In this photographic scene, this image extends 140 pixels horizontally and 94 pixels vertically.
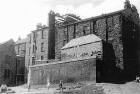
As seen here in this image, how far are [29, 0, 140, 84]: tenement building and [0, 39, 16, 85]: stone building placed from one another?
39.6ft

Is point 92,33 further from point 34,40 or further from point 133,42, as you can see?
point 34,40

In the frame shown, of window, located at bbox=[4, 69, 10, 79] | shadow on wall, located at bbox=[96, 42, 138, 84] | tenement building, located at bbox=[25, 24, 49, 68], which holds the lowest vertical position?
window, located at bbox=[4, 69, 10, 79]

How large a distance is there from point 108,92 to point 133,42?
19674 millimetres

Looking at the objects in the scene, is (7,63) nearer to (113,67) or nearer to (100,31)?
(100,31)

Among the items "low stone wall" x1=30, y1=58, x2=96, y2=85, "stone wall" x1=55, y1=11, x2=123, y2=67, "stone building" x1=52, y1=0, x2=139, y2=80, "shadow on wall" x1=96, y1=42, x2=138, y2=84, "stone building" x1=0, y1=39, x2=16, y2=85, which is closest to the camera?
"low stone wall" x1=30, y1=58, x2=96, y2=85

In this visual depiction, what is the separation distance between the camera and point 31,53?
6378 cm

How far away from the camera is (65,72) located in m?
43.3

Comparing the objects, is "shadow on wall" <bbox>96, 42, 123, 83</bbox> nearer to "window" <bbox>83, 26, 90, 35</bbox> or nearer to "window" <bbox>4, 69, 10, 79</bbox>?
"window" <bbox>83, 26, 90, 35</bbox>

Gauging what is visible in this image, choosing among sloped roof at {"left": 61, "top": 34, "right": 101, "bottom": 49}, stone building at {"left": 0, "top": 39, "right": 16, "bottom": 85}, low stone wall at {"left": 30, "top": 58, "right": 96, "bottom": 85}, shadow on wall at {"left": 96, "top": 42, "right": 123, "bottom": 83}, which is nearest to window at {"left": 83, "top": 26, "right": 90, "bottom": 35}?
sloped roof at {"left": 61, "top": 34, "right": 101, "bottom": 49}

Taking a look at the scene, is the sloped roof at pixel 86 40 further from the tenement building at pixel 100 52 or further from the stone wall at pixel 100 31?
the stone wall at pixel 100 31

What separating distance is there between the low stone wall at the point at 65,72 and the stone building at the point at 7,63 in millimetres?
12267

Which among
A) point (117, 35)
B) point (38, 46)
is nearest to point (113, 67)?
point (117, 35)

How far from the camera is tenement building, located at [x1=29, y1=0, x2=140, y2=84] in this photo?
40.9m

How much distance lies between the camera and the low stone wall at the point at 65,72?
3944cm
